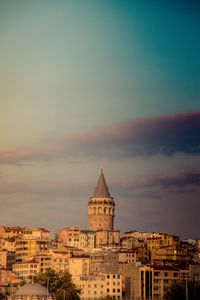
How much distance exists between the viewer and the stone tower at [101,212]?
123000mm

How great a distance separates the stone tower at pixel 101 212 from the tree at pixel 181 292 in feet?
142

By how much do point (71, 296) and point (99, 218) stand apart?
4435cm

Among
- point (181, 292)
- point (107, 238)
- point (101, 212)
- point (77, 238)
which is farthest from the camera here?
point (101, 212)

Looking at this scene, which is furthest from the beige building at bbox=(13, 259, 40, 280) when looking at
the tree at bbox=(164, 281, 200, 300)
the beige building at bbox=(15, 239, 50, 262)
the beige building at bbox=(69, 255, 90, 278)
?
the tree at bbox=(164, 281, 200, 300)

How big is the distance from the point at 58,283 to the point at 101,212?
136ft

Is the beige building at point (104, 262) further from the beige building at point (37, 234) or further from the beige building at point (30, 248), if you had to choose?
the beige building at point (37, 234)

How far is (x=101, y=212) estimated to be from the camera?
12394 cm

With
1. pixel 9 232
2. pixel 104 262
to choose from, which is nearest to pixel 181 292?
pixel 104 262

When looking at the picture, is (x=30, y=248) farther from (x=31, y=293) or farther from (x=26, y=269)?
(x=31, y=293)

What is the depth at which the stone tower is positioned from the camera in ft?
404

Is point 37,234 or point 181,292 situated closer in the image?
point 181,292

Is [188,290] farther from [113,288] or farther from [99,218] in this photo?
[99,218]

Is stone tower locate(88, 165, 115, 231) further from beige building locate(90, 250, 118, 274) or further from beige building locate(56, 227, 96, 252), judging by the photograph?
beige building locate(90, 250, 118, 274)

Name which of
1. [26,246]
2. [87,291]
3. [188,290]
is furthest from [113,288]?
[26,246]
